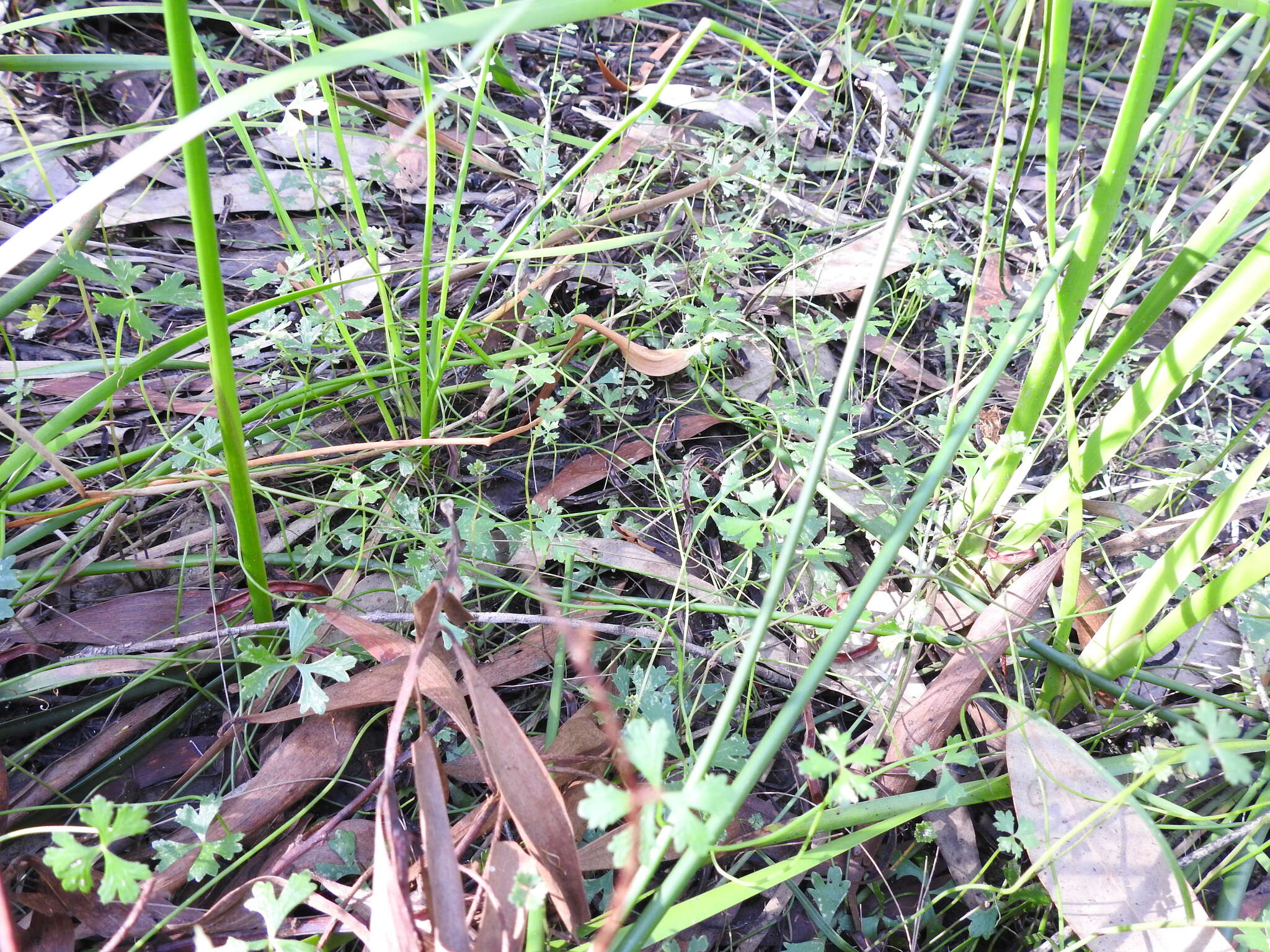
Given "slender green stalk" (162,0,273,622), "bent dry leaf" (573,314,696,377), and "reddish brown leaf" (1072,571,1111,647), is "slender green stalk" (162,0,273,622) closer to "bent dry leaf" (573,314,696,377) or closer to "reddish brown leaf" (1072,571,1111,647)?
"bent dry leaf" (573,314,696,377)

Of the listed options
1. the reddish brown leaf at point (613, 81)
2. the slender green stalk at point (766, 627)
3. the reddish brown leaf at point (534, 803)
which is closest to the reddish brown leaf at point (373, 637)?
the reddish brown leaf at point (534, 803)

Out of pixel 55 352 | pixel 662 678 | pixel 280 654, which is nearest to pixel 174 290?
pixel 55 352

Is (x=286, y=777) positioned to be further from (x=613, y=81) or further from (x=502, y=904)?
(x=613, y=81)

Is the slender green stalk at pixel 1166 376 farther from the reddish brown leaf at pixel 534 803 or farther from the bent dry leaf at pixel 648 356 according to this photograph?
the reddish brown leaf at pixel 534 803

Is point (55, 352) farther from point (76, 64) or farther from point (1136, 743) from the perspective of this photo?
point (1136, 743)

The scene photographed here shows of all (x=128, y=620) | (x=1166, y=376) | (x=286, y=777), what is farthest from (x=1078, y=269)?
(x=128, y=620)
